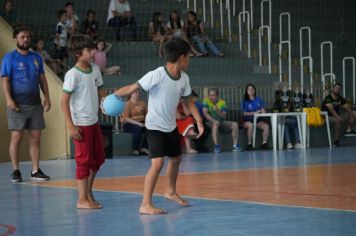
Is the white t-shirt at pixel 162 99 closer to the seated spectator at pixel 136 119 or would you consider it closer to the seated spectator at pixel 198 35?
the seated spectator at pixel 136 119

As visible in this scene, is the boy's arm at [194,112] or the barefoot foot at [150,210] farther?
the boy's arm at [194,112]

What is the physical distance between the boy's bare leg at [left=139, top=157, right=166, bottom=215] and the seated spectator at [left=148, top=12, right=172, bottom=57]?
1385 centimetres

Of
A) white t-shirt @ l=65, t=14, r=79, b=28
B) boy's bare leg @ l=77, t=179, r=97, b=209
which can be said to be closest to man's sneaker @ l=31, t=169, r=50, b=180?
boy's bare leg @ l=77, t=179, r=97, b=209

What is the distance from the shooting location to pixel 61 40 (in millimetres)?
19594

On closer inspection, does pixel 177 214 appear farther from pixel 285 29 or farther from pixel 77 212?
pixel 285 29

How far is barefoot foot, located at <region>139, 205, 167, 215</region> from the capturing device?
7.24 meters

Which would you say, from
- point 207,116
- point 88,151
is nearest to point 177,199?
point 88,151

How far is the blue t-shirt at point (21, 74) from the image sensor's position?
10977 millimetres

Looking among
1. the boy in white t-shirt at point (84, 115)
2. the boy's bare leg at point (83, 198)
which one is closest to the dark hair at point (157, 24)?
the boy in white t-shirt at point (84, 115)

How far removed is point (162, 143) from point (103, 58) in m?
12.0

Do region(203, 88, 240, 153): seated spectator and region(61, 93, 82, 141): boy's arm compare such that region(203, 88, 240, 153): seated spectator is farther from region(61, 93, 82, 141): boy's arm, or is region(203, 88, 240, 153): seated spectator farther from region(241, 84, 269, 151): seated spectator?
region(61, 93, 82, 141): boy's arm

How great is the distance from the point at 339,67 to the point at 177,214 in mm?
18054

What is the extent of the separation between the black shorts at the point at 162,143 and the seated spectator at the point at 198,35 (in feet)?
46.8

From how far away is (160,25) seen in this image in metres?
21.3
